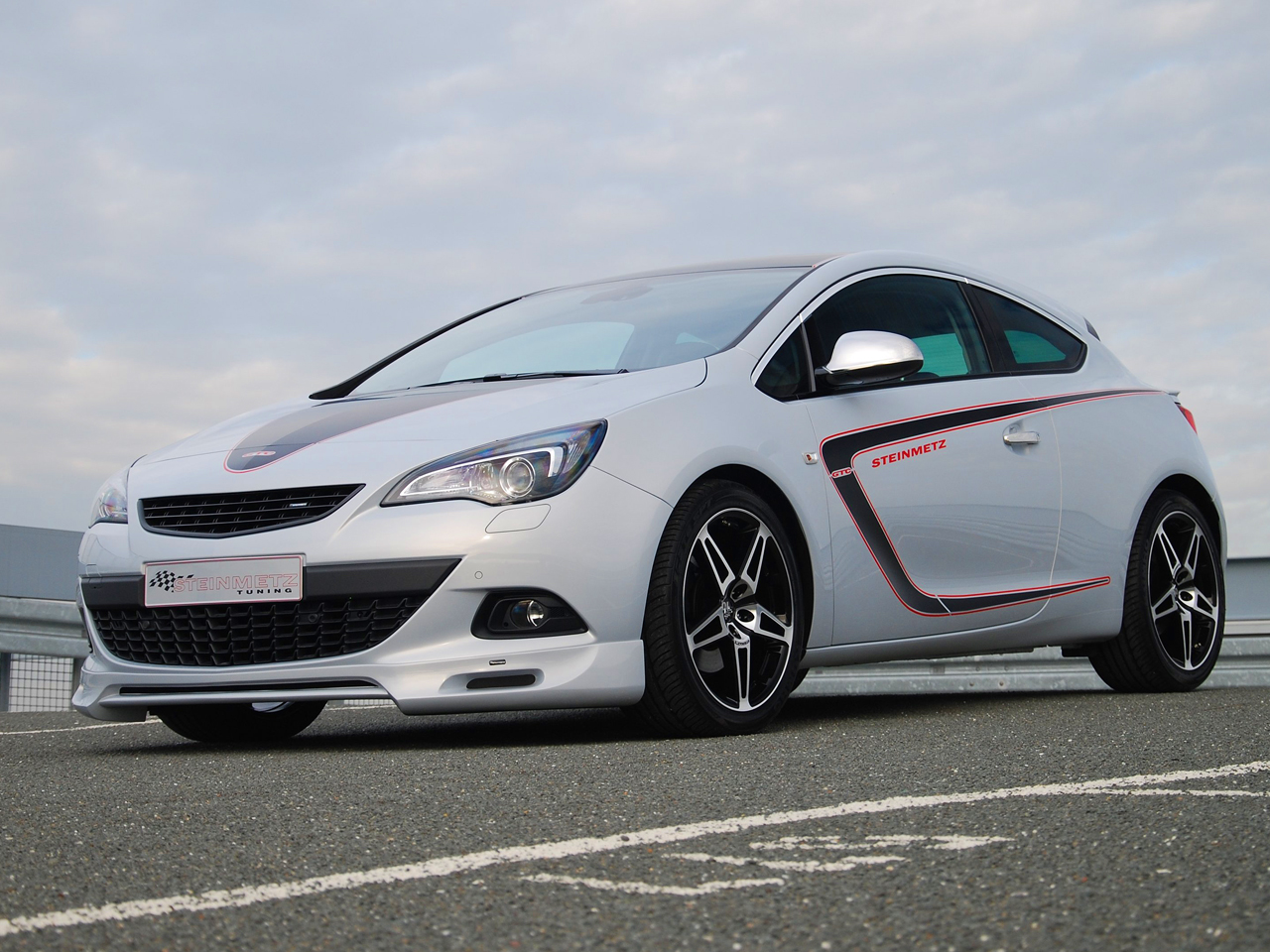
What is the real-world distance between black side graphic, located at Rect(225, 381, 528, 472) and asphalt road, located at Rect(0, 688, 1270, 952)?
0.88 m

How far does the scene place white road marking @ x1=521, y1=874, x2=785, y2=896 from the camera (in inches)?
85.6

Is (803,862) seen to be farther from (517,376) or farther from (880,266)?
(880,266)

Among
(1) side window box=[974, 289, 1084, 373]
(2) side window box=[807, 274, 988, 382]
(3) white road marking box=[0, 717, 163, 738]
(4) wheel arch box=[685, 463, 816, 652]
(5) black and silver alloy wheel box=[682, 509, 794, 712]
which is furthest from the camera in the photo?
(1) side window box=[974, 289, 1084, 373]

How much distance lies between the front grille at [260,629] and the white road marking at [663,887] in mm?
1886

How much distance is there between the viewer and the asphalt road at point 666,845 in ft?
6.53

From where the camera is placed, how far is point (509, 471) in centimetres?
410

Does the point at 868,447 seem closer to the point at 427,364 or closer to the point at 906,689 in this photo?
the point at 427,364

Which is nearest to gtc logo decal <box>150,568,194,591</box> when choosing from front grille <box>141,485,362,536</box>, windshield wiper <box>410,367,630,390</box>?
front grille <box>141,485,362,536</box>

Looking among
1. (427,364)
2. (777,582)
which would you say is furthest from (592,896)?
(427,364)

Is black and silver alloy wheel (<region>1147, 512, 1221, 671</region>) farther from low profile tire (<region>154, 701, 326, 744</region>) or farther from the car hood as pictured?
low profile tire (<region>154, 701, 326, 744</region>)

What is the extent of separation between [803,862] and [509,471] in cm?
193

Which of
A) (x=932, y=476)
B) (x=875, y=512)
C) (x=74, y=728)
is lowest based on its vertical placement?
(x=74, y=728)

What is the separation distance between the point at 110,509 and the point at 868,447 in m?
2.41

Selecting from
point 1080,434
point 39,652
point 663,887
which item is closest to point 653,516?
point 663,887
